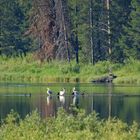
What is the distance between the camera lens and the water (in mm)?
33062

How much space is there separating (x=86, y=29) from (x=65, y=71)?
6.80 metres

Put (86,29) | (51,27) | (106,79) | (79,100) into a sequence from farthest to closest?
(51,27)
(86,29)
(106,79)
(79,100)

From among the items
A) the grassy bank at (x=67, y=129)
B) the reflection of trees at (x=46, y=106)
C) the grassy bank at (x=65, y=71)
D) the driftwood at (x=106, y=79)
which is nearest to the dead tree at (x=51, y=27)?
the grassy bank at (x=65, y=71)

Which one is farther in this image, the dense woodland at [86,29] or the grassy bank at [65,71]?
the dense woodland at [86,29]

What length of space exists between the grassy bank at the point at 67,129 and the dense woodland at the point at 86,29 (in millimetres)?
43019

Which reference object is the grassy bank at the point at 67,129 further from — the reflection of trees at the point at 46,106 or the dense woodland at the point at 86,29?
the dense woodland at the point at 86,29

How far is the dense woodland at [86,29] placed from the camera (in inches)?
2517

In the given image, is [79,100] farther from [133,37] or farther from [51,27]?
[51,27]

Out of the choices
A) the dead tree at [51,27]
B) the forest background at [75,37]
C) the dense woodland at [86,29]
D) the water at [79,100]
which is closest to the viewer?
the water at [79,100]

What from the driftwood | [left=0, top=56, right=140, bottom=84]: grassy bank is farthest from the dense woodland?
the driftwood

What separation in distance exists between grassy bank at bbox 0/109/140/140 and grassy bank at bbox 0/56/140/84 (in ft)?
109

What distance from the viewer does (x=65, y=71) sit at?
190 ft

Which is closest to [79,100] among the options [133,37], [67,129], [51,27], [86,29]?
[67,129]

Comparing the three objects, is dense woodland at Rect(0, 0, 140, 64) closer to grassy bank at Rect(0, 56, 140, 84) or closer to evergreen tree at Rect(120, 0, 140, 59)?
evergreen tree at Rect(120, 0, 140, 59)
